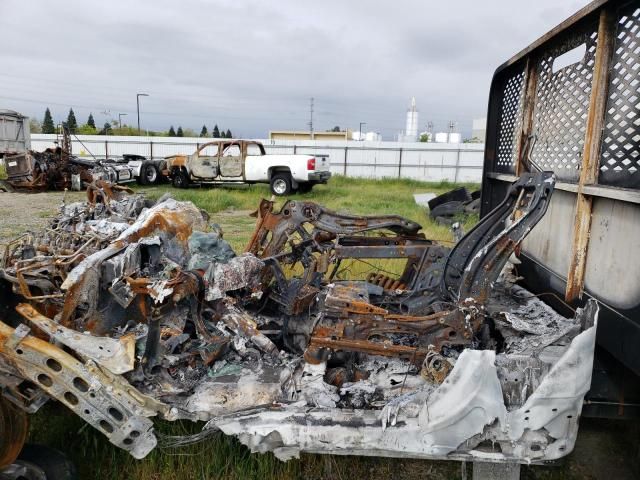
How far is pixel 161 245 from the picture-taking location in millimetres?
3572

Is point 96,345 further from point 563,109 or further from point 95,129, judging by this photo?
point 95,129

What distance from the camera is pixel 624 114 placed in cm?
261

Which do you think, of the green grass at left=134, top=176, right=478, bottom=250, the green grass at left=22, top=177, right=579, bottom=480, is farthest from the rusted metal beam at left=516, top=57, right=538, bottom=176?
the green grass at left=134, top=176, right=478, bottom=250

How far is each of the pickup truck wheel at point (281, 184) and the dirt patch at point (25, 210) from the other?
20.0 feet

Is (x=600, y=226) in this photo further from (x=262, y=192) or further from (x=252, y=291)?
(x=262, y=192)

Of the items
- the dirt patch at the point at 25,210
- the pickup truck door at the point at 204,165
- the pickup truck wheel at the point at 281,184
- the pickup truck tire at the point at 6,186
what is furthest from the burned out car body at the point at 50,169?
the pickup truck wheel at the point at 281,184

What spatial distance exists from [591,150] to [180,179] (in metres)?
16.6

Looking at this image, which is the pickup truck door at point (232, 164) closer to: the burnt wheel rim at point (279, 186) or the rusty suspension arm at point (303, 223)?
the burnt wheel rim at point (279, 186)

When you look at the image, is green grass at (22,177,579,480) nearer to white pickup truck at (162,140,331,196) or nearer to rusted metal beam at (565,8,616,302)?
rusted metal beam at (565,8,616,302)

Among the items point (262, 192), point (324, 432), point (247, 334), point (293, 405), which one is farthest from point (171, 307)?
point (262, 192)

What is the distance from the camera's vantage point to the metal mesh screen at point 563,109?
3086mm

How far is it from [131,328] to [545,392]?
2593mm

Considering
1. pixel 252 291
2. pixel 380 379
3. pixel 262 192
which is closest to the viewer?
pixel 380 379

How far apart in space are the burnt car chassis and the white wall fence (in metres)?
22.8
